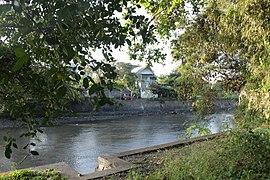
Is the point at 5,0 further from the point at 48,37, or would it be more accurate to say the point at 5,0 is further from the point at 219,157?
the point at 219,157

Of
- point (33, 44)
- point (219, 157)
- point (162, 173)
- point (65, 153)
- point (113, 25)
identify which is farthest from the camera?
point (65, 153)

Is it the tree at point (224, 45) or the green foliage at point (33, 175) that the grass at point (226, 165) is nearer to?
the tree at point (224, 45)

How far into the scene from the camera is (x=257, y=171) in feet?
6.98

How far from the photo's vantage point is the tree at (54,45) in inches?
22.9

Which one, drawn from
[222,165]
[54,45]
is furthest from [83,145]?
[54,45]

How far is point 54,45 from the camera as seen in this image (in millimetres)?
698

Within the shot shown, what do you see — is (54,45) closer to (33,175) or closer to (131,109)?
(33,175)

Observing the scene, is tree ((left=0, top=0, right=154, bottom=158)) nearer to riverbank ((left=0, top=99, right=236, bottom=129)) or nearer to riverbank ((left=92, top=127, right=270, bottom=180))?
riverbank ((left=92, top=127, right=270, bottom=180))

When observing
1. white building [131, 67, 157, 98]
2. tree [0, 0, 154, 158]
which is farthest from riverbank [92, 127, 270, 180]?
white building [131, 67, 157, 98]

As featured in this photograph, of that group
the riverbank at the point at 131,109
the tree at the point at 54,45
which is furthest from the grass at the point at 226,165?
the riverbank at the point at 131,109

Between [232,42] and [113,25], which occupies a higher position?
[232,42]

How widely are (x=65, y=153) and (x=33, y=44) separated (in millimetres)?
6415

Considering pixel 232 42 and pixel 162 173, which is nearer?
pixel 162 173

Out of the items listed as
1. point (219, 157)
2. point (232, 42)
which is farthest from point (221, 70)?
point (219, 157)
